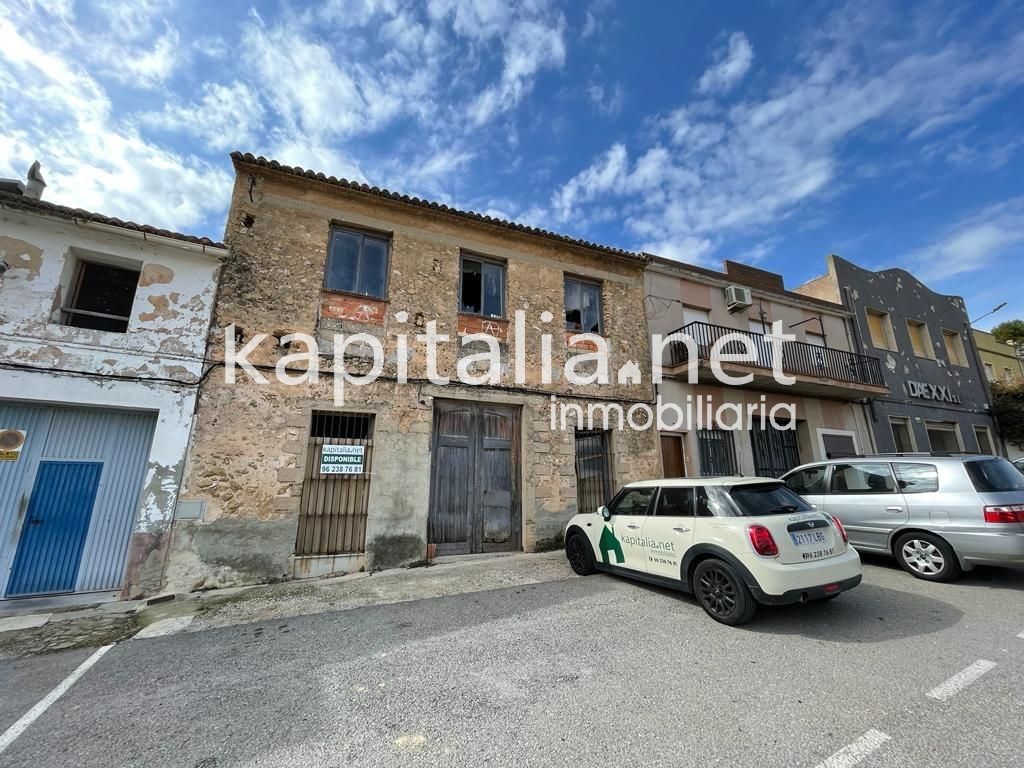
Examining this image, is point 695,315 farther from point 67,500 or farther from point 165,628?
point 67,500

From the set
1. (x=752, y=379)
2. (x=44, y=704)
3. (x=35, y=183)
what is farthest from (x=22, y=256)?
(x=752, y=379)

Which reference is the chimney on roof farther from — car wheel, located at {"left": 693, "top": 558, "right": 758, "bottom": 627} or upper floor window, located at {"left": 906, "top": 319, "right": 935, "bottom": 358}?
upper floor window, located at {"left": 906, "top": 319, "right": 935, "bottom": 358}

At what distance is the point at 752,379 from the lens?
34.3ft

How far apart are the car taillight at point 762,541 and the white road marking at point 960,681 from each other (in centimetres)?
123

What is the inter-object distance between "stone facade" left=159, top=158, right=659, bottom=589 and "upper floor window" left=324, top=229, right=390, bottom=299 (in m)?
0.17

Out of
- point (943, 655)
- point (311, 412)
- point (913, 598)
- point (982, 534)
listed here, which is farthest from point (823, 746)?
point (311, 412)

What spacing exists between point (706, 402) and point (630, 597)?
6747 millimetres

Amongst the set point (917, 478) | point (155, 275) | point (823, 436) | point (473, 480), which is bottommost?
point (473, 480)

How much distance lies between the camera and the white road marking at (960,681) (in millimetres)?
2795

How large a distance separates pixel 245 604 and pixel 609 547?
4764 millimetres

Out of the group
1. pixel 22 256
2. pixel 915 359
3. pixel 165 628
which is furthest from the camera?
pixel 915 359

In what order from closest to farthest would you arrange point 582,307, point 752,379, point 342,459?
point 342,459 → point 582,307 → point 752,379

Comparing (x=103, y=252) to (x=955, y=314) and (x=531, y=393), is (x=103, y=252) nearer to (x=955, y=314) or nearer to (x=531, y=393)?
(x=531, y=393)

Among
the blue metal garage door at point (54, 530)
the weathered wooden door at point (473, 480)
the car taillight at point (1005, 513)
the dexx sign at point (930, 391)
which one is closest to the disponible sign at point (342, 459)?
the weathered wooden door at point (473, 480)
